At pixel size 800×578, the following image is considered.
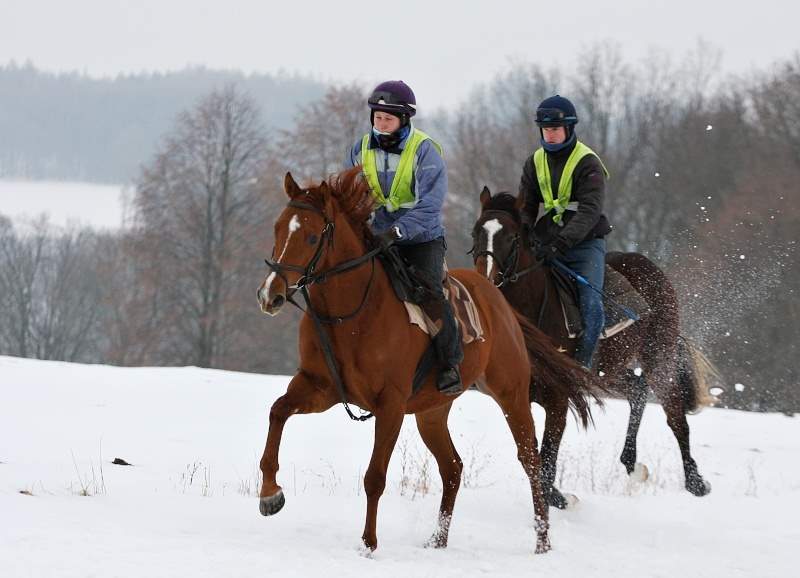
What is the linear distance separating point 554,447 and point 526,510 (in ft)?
2.01

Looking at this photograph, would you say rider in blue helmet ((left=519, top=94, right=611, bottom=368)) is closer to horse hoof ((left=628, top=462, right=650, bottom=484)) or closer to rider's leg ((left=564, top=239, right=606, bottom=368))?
rider's leg ((left=564, top=239, right=606, bottom=368))

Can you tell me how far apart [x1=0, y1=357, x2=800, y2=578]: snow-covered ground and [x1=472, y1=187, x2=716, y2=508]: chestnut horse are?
581mm

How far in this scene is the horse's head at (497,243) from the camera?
8.53m

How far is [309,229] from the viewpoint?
584 cm

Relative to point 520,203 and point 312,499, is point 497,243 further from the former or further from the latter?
point 312,499

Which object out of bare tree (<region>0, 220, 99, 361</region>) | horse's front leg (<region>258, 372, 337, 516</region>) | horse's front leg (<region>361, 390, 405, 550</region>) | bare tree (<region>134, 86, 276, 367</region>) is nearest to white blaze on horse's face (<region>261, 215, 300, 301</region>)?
horse's front leg (<region>258, 372, 337, 516</region>)

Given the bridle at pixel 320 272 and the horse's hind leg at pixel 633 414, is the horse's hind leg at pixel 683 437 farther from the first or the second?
the bridle at pixel 320 272

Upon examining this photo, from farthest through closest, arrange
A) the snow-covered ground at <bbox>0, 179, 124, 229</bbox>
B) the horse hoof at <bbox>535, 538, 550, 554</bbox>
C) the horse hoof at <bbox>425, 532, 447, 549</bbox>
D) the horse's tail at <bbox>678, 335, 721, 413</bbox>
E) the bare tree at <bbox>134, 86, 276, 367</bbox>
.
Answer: the snow-covered ground at <bbox>0, 179, 124, 229</bbox>, the bare tree at <bbox>134, 86, 276, 367</bbox>, the horse's tail at <bbox>678, 335, 721, 413</bbox>, the horse hoof at <bbox>535, 538, 550, 554</bbox>, the horse hoof at <bbox>425, 532, 447, 549</bbox>

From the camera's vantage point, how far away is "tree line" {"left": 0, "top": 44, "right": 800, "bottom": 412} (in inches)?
1191

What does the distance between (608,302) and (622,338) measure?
1.94 feet

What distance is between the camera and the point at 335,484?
874 cm

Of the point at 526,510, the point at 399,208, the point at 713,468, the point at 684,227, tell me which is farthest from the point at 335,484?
the point at 684,227

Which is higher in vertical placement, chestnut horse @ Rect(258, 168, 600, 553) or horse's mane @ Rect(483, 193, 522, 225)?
horse's mane @ Rect(483, 193, 522, 225)

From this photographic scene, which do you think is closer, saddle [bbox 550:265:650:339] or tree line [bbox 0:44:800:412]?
saddle [bbox 550:265:650:339]
